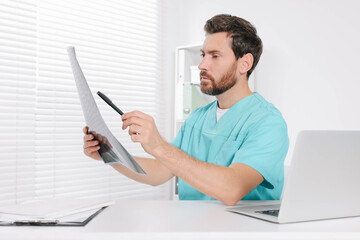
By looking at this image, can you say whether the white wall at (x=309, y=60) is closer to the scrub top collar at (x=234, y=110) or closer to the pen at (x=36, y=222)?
the scrub top collar at (x=234, y=110)

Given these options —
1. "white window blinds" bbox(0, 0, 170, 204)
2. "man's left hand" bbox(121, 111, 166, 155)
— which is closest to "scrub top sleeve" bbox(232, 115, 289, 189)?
"man's left hand" bbox(121, 111, 166, 155)

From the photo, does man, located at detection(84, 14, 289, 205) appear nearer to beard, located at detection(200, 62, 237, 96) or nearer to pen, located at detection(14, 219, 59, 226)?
beard, located at detection(200, 62, 237, 96)

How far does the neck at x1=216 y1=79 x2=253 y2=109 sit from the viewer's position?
161cm

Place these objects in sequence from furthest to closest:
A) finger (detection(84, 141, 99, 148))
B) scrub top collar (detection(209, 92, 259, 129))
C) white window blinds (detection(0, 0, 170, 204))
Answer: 1. white window blinds (detection(0, 0, 170, 204))
2. scrub top collar (detection(209, 92, 259, 129))
3. finger (detection(84, 141, 99, 148))

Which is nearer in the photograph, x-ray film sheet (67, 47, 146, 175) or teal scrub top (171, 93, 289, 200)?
x-ray film sheet (67, 47, 146, 175)

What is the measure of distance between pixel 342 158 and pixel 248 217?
0.25 metres

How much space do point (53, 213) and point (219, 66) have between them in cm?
98

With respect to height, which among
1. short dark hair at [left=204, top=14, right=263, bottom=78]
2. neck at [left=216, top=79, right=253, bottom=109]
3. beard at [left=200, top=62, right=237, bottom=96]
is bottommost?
neck at [left=216, top=79, right=253, bottom=109]

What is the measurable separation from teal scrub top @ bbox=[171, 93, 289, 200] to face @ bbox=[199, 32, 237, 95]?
0.10 m

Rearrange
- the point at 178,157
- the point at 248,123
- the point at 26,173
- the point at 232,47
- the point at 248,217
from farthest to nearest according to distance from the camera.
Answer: the point at 26,173
the point at 232,47
the point at 248,123
the point at 178,157
the point at 248,217

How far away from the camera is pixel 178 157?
107 cm

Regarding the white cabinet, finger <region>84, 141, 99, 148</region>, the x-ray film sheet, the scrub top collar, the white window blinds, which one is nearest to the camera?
the x-ray film sheet

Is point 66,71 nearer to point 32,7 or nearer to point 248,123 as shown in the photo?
point 32,7

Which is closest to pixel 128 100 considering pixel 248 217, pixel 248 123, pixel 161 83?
pixel 161 83
